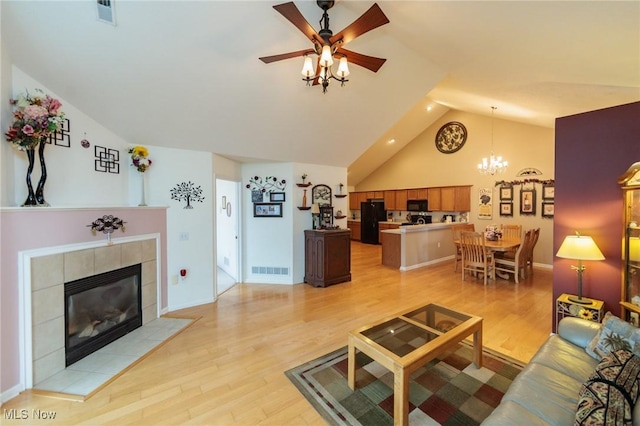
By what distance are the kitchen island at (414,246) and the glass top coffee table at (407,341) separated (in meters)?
3.36

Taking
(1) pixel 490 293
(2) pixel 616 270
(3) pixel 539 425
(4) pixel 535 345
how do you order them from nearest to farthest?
(3) pixel 539 425
(2) pixel 616 270
(4) pixel 535 345
(1) pixel 490 293


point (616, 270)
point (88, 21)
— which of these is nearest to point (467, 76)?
point (616, 270)

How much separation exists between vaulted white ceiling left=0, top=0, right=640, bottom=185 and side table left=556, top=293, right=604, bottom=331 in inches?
84.8

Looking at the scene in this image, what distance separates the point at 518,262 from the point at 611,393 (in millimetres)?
4488

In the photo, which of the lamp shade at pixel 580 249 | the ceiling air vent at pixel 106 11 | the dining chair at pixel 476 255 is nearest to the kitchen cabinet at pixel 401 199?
the dining chair at pixel 476 255

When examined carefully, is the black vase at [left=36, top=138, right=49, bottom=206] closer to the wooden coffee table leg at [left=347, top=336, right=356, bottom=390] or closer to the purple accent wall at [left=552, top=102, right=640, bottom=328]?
the wooden coffee table leg at [left=347, top=336, right=356, bottom=390]

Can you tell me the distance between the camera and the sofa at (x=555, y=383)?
1.35m

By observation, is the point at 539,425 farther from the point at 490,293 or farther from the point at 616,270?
the point at 490,293

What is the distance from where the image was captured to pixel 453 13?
2117 millimetres

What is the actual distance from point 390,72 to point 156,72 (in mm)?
2937

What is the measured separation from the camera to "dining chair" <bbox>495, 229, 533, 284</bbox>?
4930 mm

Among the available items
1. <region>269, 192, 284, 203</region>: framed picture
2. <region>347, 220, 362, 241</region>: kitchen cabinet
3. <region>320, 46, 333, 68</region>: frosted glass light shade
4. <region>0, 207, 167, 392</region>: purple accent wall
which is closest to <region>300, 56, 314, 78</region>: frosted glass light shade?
<region>320, 46, 333, 68</region>: frosted glass light shade

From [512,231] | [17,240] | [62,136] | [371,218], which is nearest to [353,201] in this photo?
[371,218]

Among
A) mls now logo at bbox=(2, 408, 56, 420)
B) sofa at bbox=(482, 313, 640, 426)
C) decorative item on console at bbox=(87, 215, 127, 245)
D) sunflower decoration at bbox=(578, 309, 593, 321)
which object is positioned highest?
decorative item on console at bbox=(87, 215, 127, 245)
